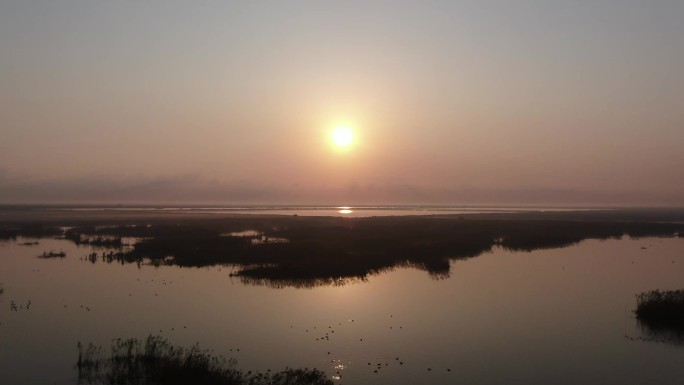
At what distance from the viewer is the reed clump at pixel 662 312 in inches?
888

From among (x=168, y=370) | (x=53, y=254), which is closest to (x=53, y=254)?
(x=53, y=254)

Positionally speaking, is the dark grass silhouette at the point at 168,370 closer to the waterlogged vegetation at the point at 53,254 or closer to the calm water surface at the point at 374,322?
the calm water surface at the point at 374,322

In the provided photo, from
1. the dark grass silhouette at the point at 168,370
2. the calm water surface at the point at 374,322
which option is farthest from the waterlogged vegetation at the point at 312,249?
the dark grass silhouette at the point at 168,370

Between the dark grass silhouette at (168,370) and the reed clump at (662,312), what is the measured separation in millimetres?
15830

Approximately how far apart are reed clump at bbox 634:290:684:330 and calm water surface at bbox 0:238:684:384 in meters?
0.72

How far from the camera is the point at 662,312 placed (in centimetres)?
2330

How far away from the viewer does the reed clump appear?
22562 mm

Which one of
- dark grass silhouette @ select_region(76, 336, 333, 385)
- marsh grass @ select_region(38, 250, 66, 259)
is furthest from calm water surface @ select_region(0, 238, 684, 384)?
marsh grass @ select_region(38, 250, 66, 259)

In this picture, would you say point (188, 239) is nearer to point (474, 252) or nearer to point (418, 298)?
point (474, 252)

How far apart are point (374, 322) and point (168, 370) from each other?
385 inches

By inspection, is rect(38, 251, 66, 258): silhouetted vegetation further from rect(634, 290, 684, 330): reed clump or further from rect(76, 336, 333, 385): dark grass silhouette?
rect(634, 290, 684, 330): reed clump

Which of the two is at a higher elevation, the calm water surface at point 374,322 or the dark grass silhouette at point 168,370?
the dark grass silhouette at point 168,370

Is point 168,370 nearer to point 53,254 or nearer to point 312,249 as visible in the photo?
point 312,249

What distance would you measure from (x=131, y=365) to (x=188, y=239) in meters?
42.1
